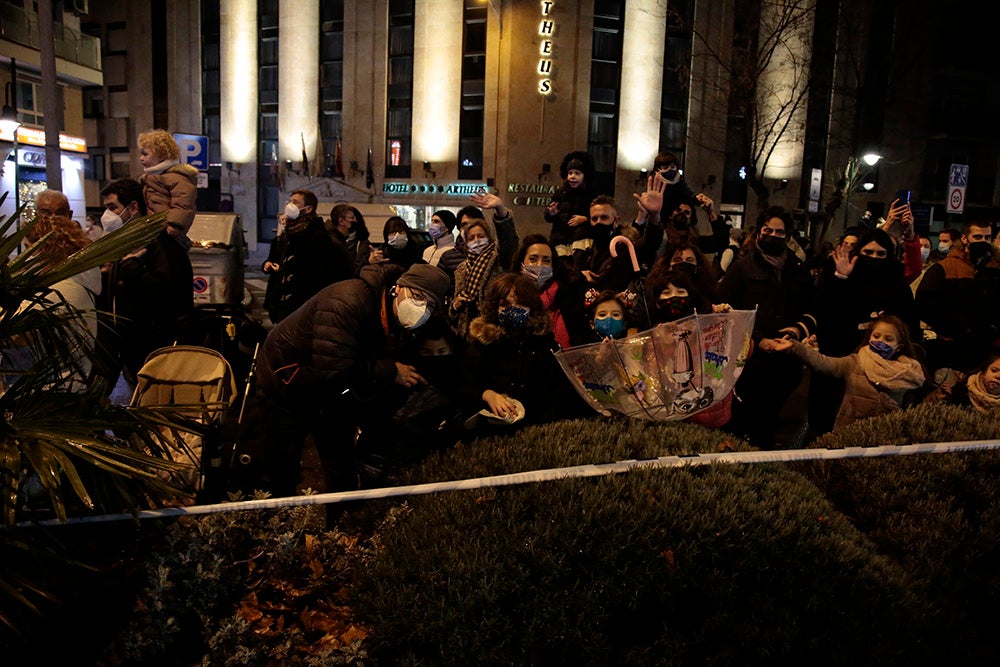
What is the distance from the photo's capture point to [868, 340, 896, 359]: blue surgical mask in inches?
192

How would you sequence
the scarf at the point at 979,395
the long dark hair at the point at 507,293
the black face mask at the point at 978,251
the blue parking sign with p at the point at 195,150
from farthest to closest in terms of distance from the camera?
the blue parking sign with p at the point at 195,150
the black face mask at the point at 978,251
the scarf at the point at 979,395
the long dark hair at the point at 507,293

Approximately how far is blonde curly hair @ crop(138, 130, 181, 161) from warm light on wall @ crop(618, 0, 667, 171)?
87.5ft

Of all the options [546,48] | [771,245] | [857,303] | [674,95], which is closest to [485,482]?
[771,245]

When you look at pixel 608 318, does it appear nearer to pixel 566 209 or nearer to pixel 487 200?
pixel 487 200

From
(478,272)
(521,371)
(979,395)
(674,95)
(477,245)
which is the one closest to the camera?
(521,371)

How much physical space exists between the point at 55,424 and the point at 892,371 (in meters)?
4.74

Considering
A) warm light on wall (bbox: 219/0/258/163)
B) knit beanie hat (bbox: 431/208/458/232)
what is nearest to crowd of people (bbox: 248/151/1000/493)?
knit beanie hat (bbox: 431/208/458/232)

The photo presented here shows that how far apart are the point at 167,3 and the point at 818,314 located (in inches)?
1555

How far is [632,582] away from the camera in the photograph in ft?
8.48

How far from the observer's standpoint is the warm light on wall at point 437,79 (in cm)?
3108

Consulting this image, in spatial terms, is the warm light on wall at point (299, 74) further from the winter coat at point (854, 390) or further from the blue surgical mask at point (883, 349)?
the blue surgical mask at point (883, 349)

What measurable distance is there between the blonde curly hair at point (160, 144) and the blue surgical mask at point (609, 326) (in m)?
3.75

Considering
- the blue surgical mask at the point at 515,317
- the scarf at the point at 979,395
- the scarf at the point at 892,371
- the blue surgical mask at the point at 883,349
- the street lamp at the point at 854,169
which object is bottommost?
the scarf at the point at 979,395

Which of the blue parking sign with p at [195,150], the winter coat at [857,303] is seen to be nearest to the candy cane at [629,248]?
the winter coat at [857,303]
